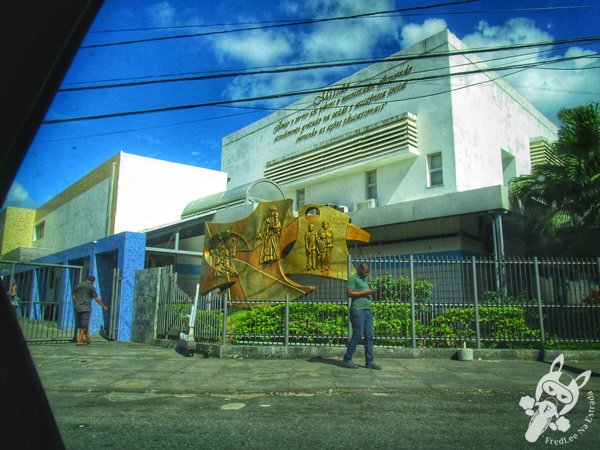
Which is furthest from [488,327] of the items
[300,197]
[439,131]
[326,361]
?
[300,197]

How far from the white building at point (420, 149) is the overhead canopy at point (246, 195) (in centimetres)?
269

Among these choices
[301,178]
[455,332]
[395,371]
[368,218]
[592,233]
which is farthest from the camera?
[301,178]

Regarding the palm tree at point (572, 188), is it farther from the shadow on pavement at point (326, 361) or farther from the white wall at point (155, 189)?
the white wall at point (155, 189)

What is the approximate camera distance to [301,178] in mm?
20484

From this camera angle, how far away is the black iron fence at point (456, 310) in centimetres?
1041

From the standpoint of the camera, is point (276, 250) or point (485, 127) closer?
point (276, 250)

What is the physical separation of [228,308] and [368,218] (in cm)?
636

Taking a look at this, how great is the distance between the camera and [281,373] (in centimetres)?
809

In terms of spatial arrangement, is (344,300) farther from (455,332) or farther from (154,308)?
(154,308)

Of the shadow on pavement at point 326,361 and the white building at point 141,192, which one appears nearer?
the shadow on pavement at point 326,361

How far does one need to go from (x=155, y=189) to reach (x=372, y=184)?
893cm

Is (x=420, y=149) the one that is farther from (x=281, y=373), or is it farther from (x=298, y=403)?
(x=298, y=403)

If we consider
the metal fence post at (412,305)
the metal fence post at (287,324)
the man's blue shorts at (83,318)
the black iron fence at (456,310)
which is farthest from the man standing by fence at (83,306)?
the metal fence post at (412,305)

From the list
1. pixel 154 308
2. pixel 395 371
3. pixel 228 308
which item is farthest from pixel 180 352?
pixel 395 371
